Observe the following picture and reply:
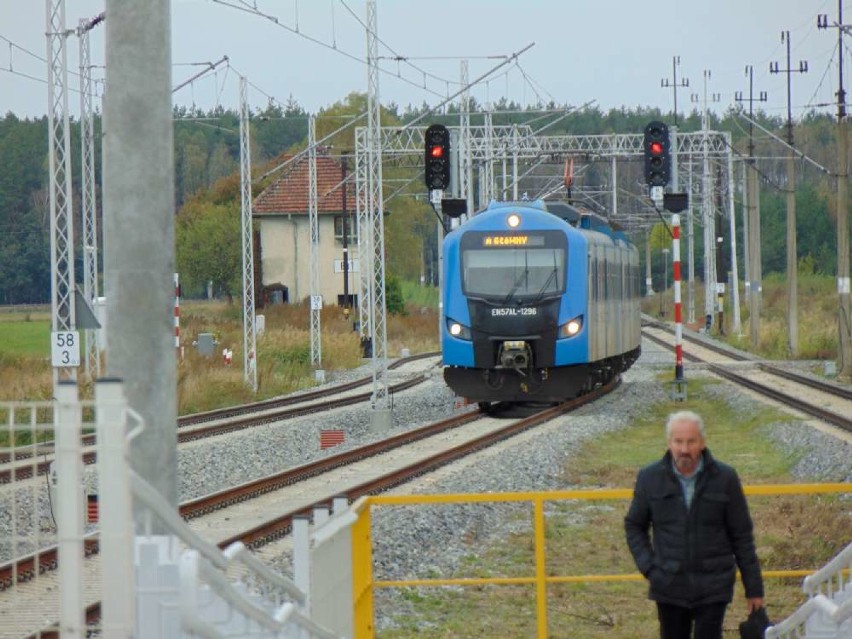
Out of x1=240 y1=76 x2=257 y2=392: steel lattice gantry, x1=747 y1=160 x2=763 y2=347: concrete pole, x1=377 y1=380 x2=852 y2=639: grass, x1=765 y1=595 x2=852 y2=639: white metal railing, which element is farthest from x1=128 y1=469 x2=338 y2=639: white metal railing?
x1=747 y1=160 x2=763 y2=347: concrete pole

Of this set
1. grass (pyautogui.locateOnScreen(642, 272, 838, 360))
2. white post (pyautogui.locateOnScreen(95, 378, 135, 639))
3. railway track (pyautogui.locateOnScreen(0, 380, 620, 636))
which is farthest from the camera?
grass (pyautogui.locateOnScreen(642, 272, 838, 360))

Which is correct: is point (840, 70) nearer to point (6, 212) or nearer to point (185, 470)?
point (185, 470)

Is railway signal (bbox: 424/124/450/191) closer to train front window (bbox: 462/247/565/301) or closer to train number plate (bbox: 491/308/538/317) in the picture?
train front window (bbox: 462/247/565/301)

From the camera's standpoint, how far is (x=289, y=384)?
4147 cm

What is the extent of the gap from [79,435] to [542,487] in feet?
45.4

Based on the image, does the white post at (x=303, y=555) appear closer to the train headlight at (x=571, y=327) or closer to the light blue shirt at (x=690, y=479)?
the light blue shirt at (x=690, y=479)

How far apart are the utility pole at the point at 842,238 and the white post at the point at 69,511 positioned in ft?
119

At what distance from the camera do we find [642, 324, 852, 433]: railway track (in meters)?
28.1

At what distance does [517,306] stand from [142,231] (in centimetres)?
2091

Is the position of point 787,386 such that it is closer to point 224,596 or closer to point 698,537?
point 698,537

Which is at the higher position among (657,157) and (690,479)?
(657,157)

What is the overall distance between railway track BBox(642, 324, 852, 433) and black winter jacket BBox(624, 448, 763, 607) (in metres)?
17.4

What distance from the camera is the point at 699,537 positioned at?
7465 millimetres

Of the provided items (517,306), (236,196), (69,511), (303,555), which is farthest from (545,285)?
(236,196)
